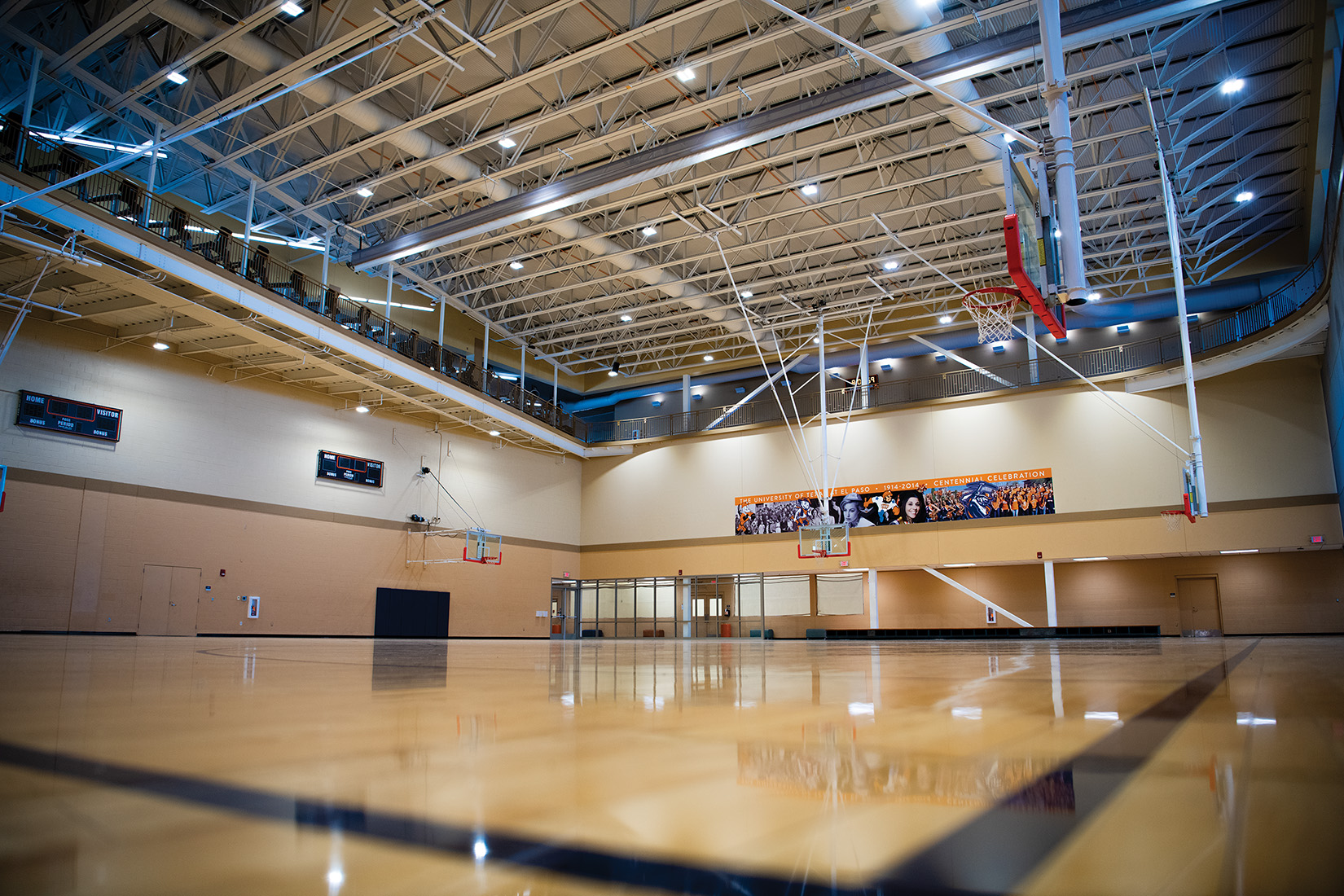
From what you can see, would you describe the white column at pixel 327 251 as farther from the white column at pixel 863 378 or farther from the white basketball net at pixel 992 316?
the white column at pixel 863 378

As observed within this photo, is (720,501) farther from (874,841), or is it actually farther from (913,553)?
(874,841)

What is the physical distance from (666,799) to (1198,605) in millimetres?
37935

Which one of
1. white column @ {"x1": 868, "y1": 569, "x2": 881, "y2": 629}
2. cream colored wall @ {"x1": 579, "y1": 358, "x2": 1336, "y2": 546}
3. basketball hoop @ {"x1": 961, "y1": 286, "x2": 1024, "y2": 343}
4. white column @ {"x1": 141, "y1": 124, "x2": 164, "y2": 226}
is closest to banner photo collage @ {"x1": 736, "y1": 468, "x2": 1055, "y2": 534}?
cream colored wall @ {"x1": 579, "y1": 358, "x2": 1336, "y2": 546}

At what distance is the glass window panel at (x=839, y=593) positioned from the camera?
36.0 metres

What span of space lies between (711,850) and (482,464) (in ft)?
123

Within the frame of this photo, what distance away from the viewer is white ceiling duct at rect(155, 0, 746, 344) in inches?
733

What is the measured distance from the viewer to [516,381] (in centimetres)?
4116

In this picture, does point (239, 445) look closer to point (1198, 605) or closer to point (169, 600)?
point (169, 600)

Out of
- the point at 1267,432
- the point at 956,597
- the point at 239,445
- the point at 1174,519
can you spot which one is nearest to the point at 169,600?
the point at 239,445

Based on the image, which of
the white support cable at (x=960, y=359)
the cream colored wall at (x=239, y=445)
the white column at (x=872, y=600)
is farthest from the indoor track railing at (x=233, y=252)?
the white support cable at (x=960, y=359)

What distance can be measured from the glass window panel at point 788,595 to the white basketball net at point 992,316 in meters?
16.5

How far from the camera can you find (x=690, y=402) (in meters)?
43.2

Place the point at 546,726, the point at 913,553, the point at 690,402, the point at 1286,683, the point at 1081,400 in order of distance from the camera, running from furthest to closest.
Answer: the point at 690,402
the point at 913,553
the point at 1081,400
the point at 1286,683
the point at 546,726

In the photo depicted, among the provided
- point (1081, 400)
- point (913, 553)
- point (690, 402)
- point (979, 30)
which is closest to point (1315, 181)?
point (1081, 400)
